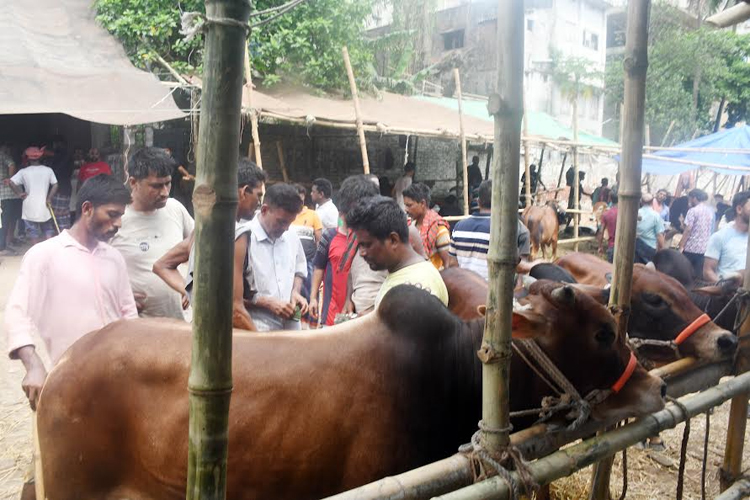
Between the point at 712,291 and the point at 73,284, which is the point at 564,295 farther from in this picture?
the point at 712,291

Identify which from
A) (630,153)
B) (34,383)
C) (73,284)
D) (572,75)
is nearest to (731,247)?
(630,153)

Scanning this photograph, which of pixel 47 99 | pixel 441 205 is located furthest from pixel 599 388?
pixel 441 205

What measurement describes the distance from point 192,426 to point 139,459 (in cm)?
136

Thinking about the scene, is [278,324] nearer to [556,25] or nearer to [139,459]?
[139,459]

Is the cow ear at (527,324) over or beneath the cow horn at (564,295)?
beneath

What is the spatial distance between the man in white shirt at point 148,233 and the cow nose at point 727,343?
3291 millimetres

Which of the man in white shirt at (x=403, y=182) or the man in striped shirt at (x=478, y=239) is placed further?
the man in white shirt at (x=403, y=182)

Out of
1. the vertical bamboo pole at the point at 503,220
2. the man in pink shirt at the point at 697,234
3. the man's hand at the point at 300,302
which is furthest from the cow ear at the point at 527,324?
the man in pink shirt at the point at 697,234

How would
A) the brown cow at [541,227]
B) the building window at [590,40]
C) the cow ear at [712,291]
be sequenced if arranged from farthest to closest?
the building window at [590,40] < the brown cow at [541,227] < the cow ear at [712,291]

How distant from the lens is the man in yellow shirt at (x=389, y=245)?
3301 mm

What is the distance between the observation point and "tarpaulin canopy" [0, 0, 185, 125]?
880 centimetres

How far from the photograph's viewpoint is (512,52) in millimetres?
1644

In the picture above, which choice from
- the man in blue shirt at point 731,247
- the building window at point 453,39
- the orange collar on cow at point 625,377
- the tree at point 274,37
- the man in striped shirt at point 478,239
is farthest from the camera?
the building window at point 453,39

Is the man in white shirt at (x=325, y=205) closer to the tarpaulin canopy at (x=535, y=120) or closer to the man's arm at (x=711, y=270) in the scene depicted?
the man's arm at (x=711, y=270)
